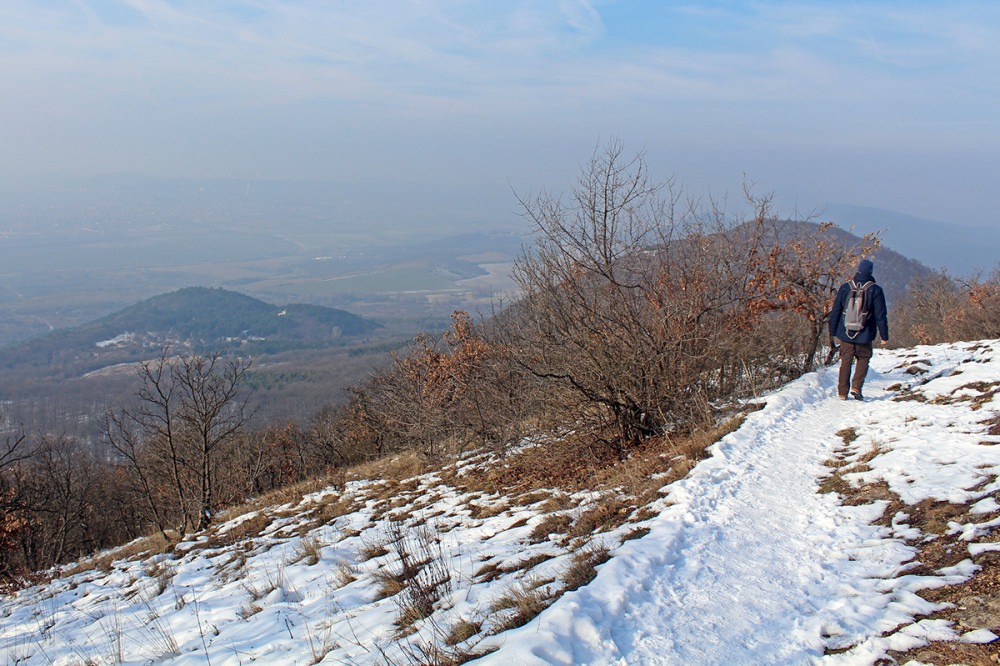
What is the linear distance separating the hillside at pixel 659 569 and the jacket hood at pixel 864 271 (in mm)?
1802

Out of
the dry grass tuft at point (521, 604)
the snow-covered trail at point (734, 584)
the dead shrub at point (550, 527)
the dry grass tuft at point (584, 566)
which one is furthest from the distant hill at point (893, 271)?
the dry grass tuft at point (521, 604)

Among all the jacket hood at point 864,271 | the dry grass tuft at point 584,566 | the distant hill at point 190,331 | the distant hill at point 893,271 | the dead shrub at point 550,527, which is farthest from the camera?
the distant hill at point 190,331

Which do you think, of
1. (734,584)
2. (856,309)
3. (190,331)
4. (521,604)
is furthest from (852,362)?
(190,331)

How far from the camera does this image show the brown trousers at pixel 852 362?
8148 mm

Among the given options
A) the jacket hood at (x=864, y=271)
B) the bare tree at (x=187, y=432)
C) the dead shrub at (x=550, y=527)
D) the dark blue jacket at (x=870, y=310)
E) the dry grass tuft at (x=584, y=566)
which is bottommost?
the bare tree at (x=187, y=432)

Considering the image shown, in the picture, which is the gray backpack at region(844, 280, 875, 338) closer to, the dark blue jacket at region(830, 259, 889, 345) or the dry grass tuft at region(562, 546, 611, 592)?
the dark blue jacket at region(830, 259, 889, 345)

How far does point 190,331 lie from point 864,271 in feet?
467

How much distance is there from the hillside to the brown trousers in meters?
0.28

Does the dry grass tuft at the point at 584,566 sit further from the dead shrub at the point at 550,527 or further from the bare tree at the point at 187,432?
the bare tree at the point at 187,432

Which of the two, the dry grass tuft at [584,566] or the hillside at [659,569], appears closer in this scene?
the hillside at [659,569]

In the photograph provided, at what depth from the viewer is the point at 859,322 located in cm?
812

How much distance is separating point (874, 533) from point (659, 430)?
4.54 metres

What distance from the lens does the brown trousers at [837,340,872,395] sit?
8.15 m

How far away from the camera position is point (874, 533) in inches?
Answer: 159
